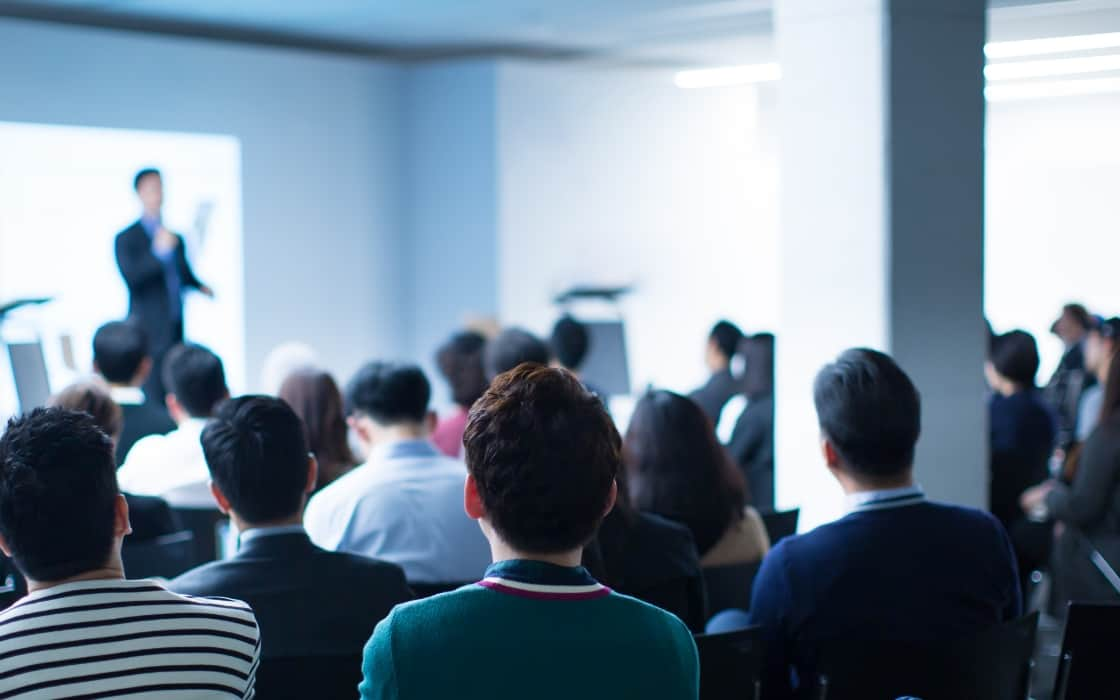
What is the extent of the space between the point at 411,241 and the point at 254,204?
55.6 inches

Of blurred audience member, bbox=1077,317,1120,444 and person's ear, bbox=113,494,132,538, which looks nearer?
person's ear, bbox=113,494,132,538

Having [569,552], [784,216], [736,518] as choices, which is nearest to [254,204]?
[784,216]

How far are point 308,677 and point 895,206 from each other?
2.86 meters

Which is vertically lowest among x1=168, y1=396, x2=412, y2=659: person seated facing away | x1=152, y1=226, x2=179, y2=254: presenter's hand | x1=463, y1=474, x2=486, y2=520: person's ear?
x1=168, y1=396, x2=412, y2=659: person seated facing away

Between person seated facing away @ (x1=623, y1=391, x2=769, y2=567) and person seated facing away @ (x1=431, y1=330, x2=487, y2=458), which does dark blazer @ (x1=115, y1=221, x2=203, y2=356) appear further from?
person seated facing away @ (x1=623, y1=391, x2=769, y2=567)

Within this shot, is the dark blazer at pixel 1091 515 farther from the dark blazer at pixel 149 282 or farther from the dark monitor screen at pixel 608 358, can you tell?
the dark blazer at pixel 149 282

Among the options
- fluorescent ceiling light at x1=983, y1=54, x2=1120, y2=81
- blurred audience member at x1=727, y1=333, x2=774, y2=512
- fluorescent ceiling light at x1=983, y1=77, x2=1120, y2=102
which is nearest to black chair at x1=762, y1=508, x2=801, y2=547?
blurred audience member at x1=727, y1=333, x2=774, y2=512

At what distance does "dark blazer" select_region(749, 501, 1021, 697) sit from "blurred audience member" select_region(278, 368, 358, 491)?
181 centimetres

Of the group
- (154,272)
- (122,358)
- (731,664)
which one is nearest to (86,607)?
(731,664)

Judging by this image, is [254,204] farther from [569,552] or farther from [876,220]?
[569,552]

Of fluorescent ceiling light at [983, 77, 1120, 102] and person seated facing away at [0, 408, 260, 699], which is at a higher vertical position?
fluorescent ceiling light at [983, 77, 1120, 102]

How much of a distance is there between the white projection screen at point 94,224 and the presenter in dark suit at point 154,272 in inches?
9.0

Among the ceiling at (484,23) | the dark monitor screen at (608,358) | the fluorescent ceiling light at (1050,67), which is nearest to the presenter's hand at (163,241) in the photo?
the ceiling at (484,23)

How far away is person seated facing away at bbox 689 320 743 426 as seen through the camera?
235 inches
